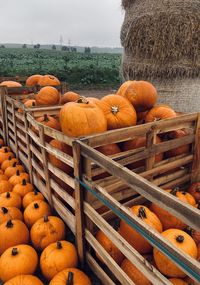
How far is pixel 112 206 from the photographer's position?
6.13 ft

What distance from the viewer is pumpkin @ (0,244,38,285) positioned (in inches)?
99.1

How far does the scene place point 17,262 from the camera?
255 centimetres

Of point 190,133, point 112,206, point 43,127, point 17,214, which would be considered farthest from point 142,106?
point 17,214

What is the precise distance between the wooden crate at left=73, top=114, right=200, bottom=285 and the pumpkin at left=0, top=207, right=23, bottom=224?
1.05m

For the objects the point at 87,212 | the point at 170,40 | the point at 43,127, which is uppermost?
the point at 170,40

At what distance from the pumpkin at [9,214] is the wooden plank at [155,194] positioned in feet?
5.49

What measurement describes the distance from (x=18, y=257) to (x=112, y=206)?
4.19 feet

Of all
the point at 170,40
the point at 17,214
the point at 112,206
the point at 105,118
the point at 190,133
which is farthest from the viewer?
the point at 170,40

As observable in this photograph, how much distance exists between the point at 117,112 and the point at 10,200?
5.73 ft

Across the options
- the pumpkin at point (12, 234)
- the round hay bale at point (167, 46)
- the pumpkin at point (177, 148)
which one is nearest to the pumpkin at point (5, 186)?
the pumpkin at point (12, 234)

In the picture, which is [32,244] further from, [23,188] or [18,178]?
[18,178]

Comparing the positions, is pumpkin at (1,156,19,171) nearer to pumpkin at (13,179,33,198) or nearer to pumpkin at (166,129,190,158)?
pumpkin at (13,179,33,198)

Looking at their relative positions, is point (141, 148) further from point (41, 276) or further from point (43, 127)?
point (41, 276)

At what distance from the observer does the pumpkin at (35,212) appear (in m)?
3.17
